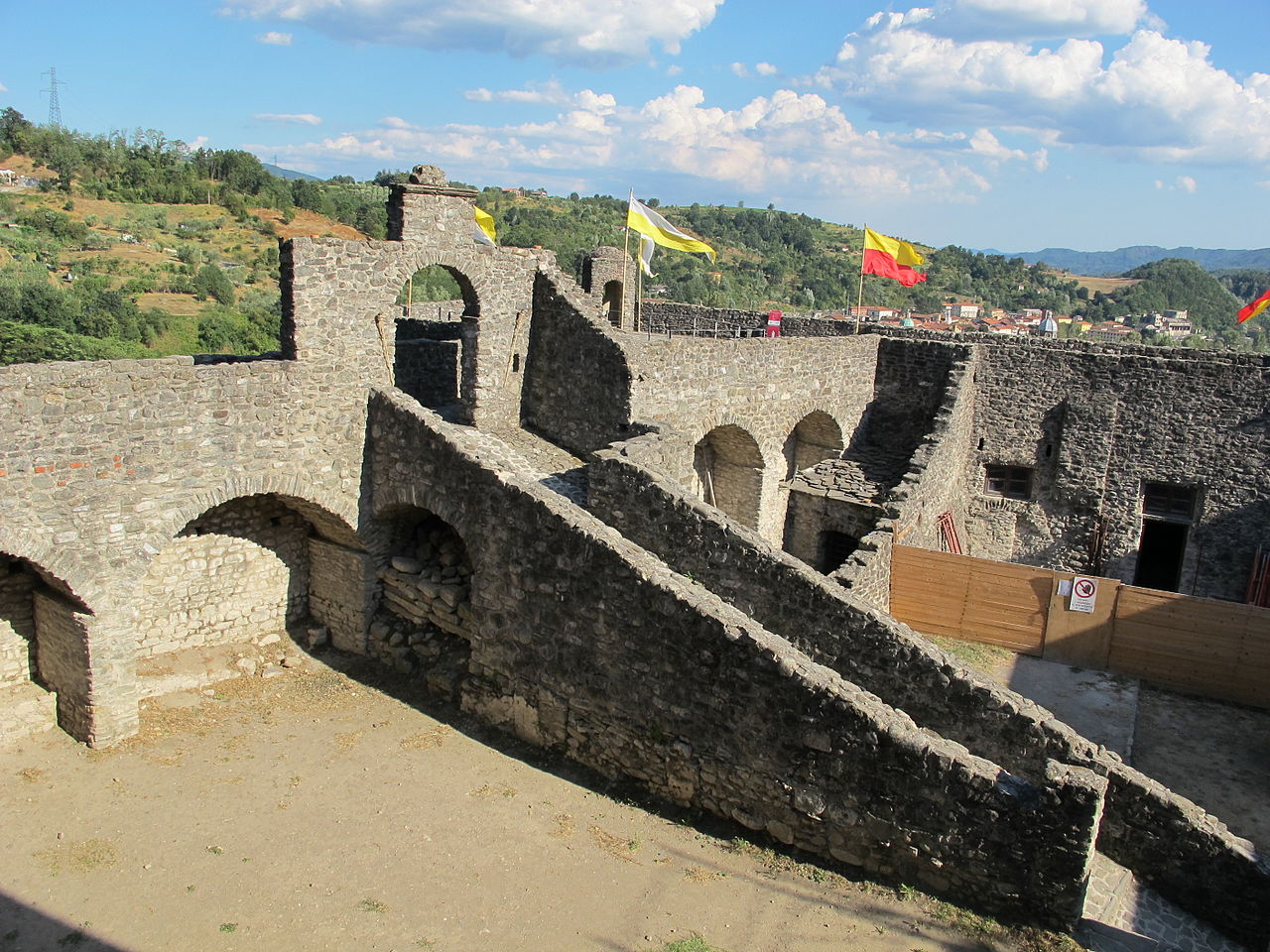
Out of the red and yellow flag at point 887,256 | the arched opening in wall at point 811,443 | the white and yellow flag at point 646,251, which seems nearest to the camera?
the arched opening in wall at point 811,443

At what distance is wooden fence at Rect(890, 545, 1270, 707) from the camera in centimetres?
1271

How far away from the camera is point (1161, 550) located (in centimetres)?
1895

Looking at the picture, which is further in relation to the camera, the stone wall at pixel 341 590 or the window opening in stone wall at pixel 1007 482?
the window opening in stone wall at pixel 1007 482

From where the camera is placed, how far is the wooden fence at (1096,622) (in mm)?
12711

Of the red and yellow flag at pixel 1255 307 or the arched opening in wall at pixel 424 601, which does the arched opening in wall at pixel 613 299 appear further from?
the red and yellow flag at pixel 1255 307

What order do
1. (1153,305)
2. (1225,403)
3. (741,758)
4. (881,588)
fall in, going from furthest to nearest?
(1153,305) → (1225,403) → (881,588) → (741,758)

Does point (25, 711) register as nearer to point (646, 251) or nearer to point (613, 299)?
point (646, 251)

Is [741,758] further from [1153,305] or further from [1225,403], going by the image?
[1153,305]

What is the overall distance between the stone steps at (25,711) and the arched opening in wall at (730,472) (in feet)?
31.4

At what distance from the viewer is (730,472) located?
16.6 m

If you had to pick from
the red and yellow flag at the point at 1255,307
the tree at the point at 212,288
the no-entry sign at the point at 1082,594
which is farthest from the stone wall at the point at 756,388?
the tree at the point at 212,288

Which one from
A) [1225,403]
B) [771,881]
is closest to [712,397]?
[771,881]

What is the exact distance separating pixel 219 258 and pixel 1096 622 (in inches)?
1828

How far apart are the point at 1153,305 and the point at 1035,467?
92.3 m
